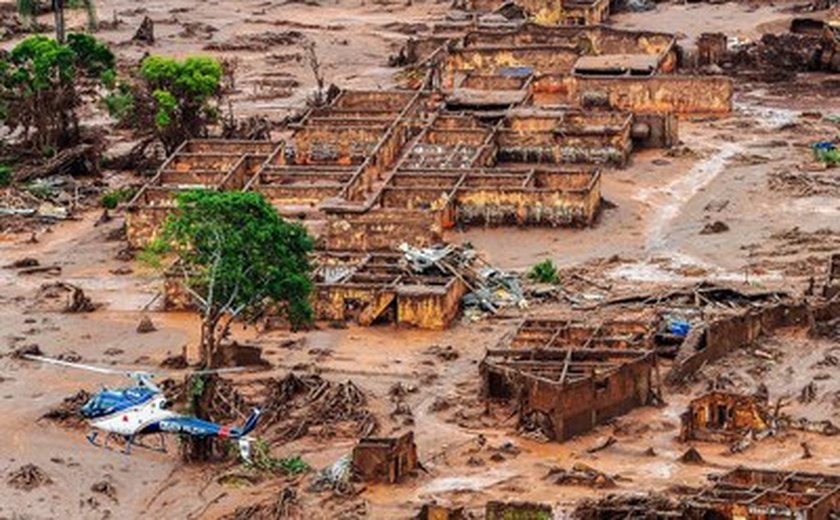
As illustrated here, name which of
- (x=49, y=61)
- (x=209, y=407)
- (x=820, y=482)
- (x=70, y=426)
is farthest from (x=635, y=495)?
(x=49, y=61)

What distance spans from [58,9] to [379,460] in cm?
5009

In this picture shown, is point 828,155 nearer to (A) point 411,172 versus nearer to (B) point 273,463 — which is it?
(A) point 411,172

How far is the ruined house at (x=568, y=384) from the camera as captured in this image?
158ft

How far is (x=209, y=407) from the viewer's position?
4841cm

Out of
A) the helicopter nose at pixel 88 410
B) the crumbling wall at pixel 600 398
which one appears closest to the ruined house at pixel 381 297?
the crumbling wall at pixel 600 398

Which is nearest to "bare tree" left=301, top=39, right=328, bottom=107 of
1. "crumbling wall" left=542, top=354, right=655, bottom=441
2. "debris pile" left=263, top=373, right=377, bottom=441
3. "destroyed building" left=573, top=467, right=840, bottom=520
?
"debris pile" left=263, top=373, right=377, bottom=441

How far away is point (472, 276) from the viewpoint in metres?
59.5

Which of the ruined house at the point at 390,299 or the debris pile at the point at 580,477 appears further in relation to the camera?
the ruined house at the point at 390,299

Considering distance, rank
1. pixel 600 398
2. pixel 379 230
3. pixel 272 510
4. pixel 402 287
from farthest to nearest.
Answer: pixel 379 230 < pixel 402 287 < pixel 600 398 < pixel 272 510

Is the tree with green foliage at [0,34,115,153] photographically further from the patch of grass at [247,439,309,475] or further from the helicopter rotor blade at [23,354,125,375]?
the patch of grass at [247,439,309,475]

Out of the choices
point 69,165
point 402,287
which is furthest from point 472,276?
point 69,165

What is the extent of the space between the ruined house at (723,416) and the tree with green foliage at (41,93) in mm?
33937

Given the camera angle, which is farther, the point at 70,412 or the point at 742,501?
the point at 70,412

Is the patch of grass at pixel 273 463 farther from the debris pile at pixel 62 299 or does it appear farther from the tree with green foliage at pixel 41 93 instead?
the tree with green foliage at pixel 41 93
